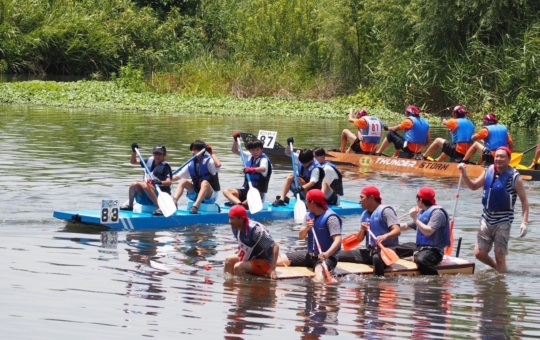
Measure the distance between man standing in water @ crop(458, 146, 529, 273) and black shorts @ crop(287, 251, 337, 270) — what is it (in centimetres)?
186

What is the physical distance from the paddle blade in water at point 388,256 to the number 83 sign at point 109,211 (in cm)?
451

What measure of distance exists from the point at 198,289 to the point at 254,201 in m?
4.78

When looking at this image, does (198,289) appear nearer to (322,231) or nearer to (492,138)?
(322,231)

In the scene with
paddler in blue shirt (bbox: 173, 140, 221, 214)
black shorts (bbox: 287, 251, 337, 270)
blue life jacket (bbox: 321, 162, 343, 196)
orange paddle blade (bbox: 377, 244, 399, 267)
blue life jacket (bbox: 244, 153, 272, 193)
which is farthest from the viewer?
blue life jacket (bbox: 321, 162, 343, 196)

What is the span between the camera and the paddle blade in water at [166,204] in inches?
634

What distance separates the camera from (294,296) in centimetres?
1182

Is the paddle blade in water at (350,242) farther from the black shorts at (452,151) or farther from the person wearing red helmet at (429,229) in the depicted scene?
the black shorts at (452,151)

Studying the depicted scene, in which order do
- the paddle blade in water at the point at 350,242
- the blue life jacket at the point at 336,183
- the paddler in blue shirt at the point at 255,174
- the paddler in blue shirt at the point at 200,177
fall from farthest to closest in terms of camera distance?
1. the blue life jacket at the point at 336,183
2. the paddler in blue shirt at the point at 255,174
3. the paddler in blue shirt at the point at 200,177
4. the paddle blade in water at the point at 350,242

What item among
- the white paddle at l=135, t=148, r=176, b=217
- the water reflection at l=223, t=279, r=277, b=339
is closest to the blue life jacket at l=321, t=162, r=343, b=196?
the white paddle at l=135, t=148, r=176, b=217

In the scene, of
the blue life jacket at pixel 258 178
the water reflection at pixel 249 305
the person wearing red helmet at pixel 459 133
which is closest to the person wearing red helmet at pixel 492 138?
the person wearing red helmet at pixel 459 133

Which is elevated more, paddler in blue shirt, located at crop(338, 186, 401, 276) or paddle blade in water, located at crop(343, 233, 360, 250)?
paddler in blue shirt, located at crop(338, 186, 401, 276)

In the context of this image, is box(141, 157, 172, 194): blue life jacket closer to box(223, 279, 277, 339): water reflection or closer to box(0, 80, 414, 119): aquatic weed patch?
box(223, 279, 277, 339): water reflection

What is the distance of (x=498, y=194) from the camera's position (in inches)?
509

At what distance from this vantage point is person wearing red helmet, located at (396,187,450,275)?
42.1 ft
